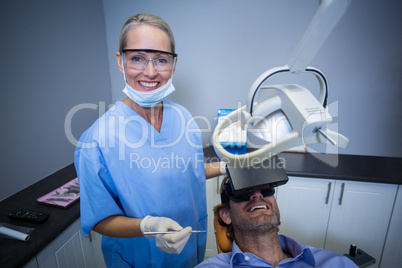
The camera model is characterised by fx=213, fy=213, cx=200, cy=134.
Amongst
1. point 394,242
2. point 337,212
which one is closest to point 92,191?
point 337,212

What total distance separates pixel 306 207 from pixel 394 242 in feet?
2.22

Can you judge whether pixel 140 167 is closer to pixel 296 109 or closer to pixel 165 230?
pixel 165 230

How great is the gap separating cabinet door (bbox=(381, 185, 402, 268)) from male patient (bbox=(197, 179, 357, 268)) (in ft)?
3.06

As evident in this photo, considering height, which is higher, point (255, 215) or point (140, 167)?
point (140, 167)

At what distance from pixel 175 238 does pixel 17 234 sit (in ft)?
2.50

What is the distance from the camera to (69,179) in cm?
148

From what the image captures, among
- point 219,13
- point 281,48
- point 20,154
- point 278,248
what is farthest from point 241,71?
point 20,154

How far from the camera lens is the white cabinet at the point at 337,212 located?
1548mm

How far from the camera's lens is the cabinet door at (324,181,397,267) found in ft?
5.03

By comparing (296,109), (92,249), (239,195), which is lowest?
(92,249)

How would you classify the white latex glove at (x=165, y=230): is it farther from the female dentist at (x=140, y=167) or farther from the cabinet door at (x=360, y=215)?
the cabinet door at (x=360, y=215)

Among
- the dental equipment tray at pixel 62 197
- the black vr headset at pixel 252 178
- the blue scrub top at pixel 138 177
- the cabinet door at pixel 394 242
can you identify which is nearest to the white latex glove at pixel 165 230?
the blue scrub top at pixel 138 177

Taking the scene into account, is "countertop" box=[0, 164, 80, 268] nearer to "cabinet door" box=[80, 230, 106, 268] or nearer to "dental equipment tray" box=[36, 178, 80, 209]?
"dental equipment tray" box=[36, 178, 80, 209]

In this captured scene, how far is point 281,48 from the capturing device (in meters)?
1.73
